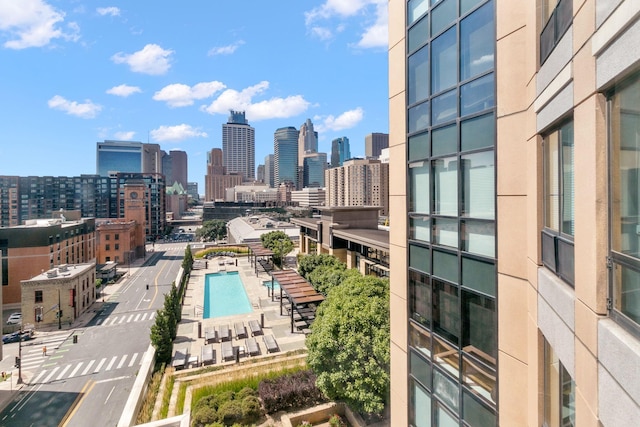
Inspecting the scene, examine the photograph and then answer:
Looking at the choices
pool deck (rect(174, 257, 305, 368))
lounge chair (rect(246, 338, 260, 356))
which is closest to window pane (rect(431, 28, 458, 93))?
pool deck (rect(174, 257, 305, 368))

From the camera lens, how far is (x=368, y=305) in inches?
685

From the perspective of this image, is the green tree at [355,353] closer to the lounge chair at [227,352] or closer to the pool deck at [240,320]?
the pool deck at [240,320]

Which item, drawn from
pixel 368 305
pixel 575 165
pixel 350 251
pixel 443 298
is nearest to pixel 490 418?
pixel 443 298

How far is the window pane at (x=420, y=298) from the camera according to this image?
8.25m

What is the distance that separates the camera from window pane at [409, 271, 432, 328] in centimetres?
825

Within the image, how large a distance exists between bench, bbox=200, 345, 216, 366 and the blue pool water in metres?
11.6

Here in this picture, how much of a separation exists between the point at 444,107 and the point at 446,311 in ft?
15.9

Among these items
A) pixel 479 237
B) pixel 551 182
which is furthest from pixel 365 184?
pixel 551 182

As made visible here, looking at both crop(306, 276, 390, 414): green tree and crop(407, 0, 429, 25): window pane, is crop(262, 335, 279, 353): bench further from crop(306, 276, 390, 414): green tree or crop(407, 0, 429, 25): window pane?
crop(407, 0, 429, 25): window pane

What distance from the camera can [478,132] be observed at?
264 inches

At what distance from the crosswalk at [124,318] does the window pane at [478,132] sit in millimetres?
41091

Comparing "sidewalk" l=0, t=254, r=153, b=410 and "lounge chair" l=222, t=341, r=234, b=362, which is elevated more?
"lounge chair" l=222, t=341, r=234, b=362

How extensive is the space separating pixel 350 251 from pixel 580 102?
38.9 meters

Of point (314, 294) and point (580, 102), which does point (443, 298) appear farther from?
point (314, 294)
